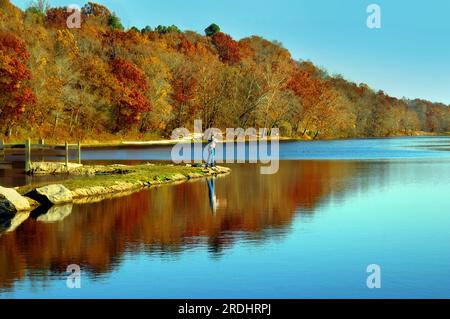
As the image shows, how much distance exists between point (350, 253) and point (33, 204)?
11.4m

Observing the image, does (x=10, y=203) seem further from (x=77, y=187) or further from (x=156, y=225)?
(x=156, y=225)

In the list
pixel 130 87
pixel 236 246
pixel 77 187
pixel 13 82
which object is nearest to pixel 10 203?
pixel 77 187

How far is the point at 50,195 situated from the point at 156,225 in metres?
5.67

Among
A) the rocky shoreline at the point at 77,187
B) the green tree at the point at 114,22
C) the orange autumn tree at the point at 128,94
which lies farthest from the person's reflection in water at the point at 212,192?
the green tree at the point at 114,22

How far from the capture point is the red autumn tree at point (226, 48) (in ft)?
485

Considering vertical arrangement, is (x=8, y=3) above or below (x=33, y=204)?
above

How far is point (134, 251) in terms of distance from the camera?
527 inches

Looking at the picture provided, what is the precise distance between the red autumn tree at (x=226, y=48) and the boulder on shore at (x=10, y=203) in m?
128

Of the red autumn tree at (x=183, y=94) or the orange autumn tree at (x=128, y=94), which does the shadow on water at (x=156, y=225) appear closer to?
the orange autumn tree at (x=128, y=94)

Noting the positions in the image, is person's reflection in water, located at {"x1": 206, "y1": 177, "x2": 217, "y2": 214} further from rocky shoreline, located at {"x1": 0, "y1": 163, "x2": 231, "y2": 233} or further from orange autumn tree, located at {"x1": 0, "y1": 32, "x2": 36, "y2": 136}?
orange autumn tree, located at {"x1": 0, "y1": 32, "x2": 36, "y2": 136}

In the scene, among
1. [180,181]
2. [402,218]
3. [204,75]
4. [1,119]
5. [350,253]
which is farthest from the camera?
[204,75]

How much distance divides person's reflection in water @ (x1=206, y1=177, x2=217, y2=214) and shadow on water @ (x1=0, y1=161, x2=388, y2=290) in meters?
0.04
